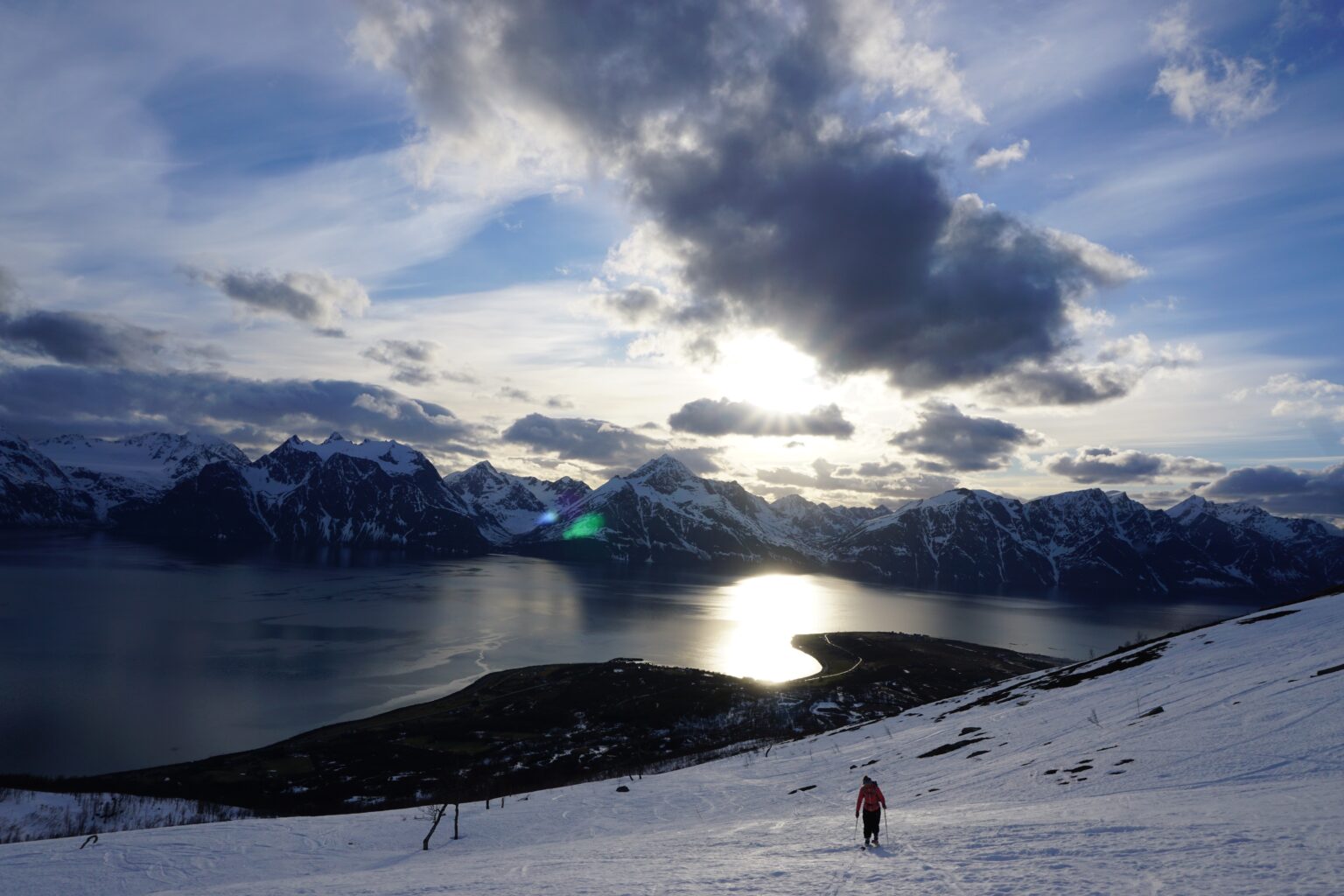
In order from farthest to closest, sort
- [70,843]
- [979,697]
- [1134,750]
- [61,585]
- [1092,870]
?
[61,585] → [979,697] → [70,843] → [1134,750] → [1092,870]

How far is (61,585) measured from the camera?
602ft

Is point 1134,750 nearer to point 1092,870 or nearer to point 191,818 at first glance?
point 1092,870

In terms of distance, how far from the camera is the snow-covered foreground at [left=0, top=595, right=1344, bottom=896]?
47.6 ft

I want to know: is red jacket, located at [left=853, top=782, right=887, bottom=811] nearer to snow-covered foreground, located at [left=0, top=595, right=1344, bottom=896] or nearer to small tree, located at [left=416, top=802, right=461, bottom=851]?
snow-covered foreground, located at [left=0, top=595, right=1344, bottom=896]

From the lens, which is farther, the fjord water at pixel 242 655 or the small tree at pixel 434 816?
the fjord water at pixel 242 655

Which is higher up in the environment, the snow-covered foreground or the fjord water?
the snow-covered foreground

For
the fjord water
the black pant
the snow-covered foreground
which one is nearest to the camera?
the snow-covered foreground

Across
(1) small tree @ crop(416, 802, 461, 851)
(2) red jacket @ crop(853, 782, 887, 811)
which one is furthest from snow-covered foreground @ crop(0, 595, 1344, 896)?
(2) red jacket @ crop(853, 782, 887, 811)

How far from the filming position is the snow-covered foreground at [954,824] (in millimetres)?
14523

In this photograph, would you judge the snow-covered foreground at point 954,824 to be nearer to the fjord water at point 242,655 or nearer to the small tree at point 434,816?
the small tree at point 434,816

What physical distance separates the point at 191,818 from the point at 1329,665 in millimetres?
68098

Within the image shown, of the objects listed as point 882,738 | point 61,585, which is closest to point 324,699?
point 882,738

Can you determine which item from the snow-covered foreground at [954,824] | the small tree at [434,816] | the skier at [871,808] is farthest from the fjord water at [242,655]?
the skier at [871,808]

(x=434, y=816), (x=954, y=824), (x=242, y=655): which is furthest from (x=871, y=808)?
(x=242, y=655)
